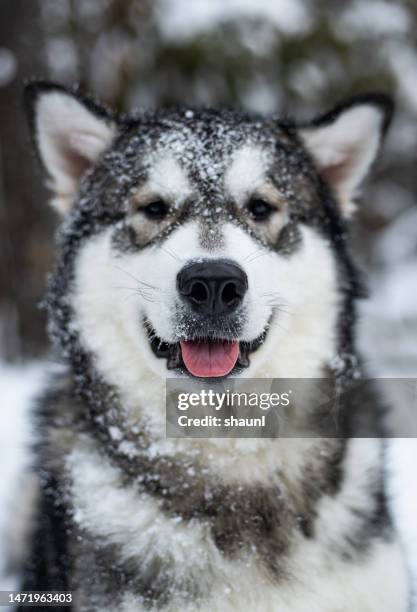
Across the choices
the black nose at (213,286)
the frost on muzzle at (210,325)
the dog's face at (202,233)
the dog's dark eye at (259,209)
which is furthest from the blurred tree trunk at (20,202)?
the black nose at (213,286)

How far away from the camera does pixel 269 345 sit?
222cm

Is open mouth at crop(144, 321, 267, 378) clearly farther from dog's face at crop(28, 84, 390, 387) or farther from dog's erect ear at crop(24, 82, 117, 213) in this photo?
dog's erect ear at crop(24, 82, 117, 213)

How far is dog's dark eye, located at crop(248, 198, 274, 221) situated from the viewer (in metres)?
2.37

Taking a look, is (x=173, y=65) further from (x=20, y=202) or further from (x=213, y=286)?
(x=213, y=286)

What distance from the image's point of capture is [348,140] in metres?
2.58

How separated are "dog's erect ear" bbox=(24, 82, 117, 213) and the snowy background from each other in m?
4.85

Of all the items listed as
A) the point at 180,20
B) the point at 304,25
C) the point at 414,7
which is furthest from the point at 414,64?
the point at 180,20

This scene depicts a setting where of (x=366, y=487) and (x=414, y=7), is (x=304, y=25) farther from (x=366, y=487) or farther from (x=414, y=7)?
(x=366, y=487)

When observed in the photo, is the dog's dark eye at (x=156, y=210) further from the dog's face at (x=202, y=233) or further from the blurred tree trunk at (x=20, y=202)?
the blurred tree trunk at (x=20, y=202)

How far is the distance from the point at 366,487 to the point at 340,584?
41cm

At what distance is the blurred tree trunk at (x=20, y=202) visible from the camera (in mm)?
7449

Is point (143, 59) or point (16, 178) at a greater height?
point (143, 59)

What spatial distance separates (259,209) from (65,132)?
90 centimetres

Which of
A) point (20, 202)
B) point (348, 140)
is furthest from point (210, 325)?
point (20, 202)
